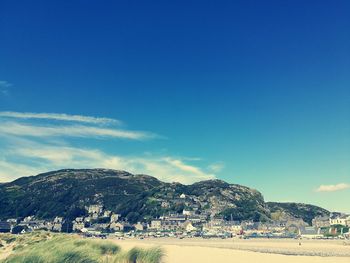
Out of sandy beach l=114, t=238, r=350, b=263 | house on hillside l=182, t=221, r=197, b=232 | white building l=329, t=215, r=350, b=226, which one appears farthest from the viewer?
house on hillside l=182, t=221, r=197, b=232

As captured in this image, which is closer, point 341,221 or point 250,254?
point 250,254

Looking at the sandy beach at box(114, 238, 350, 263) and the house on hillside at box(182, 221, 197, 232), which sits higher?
the house on hillside at box(182, 221, 197, 232)

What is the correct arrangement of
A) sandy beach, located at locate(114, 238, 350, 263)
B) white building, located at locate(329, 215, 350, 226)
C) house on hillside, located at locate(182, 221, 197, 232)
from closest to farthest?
1. sandy beach, located at locate(114, 238, 350, 263)
2. white building, located at locate(329, 215, 350, 226)
3. house on hillside, located at locate(182, 221, 197, 232)

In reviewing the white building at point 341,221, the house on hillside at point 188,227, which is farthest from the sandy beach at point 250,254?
the white building at point 341,221

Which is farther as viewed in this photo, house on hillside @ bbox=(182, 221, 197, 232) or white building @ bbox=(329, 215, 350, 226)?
house on hillside @ bbox=(182, 221, 197, 232)

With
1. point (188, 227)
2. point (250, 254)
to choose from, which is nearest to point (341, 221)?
point (188, 227)

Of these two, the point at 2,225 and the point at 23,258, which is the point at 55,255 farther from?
the point at 2,225

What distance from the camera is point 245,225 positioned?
588 feet

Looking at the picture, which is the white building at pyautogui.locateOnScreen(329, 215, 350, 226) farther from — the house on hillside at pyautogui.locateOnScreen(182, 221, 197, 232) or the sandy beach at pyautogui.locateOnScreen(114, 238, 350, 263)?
the sandy beach at pyautogui.locateOnScreen(114, 238, 350, 263)

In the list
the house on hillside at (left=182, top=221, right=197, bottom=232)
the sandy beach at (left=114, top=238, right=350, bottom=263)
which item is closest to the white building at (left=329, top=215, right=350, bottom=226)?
the house on hillside at (left=182, top=221, right=197, bottom=232)

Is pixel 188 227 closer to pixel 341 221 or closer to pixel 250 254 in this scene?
pixel 341 221

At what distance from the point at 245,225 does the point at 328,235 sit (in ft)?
209

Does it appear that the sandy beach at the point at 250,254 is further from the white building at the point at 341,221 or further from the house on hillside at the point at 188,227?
the white building at the point at 341,221

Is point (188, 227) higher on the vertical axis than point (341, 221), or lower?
lower
